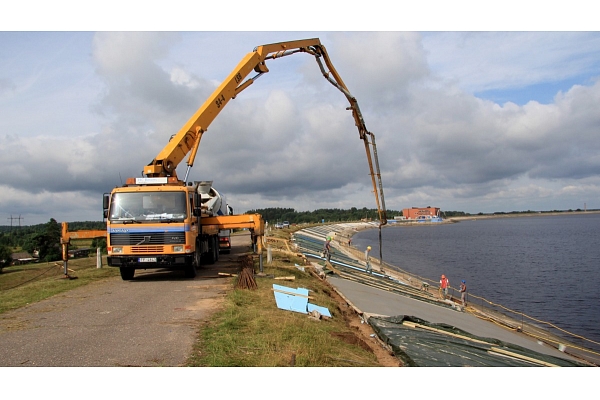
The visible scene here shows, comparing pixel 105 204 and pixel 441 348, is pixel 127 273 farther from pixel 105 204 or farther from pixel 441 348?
pixel 441 348

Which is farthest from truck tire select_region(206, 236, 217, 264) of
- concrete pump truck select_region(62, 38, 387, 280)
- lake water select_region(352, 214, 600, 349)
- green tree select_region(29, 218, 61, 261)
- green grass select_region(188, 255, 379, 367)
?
green tree select_region(29, 218, 61, 261)

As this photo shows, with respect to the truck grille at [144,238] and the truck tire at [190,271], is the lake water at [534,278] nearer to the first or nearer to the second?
the truck tire at [190,271]

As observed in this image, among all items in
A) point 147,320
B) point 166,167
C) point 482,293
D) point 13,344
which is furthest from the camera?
point 482,293

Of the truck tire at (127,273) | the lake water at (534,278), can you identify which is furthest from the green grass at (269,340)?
the lake water at (534,278)

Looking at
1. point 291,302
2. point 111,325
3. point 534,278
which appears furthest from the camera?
point 534,278

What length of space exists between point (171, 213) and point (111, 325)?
572 centimetres

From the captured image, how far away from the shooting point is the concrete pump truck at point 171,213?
13898 mm

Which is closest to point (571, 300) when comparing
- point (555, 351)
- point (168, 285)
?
point (555, 351)

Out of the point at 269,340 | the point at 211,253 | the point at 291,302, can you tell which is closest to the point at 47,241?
the point at 211,253

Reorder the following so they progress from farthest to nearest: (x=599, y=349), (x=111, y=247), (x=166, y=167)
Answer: (x=599, y=349) < (x=166, y=167) < (x=111, y=247)

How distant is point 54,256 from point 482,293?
1917 inches

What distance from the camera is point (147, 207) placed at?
46.5 feet

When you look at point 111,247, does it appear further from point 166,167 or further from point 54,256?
point 54,256

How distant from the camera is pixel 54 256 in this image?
5531cm
